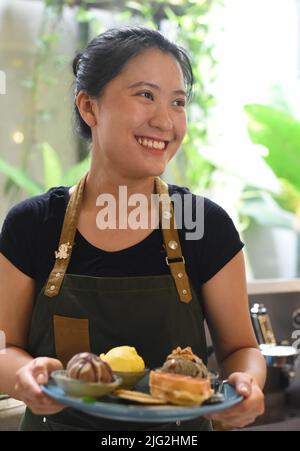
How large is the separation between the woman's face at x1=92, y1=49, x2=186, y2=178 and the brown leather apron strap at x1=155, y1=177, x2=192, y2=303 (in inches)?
4.3

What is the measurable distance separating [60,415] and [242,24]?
7.59 ft

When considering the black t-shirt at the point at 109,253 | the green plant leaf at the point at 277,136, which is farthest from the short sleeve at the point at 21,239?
the green plant leaf at the point at 277,136

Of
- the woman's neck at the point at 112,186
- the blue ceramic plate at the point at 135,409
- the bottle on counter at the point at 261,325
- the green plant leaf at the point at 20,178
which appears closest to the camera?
the blue ceramic plate at the point at 135,409

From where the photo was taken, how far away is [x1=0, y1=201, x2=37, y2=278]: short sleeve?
1356 mm

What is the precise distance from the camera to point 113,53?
4.38 ft

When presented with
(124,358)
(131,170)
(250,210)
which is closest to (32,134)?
(250,210)

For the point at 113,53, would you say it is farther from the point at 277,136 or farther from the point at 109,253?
the point at 277,136

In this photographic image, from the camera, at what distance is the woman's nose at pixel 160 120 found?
1.27 metres

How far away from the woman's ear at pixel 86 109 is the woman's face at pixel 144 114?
0.06 m

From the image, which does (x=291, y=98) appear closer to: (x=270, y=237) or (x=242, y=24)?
(x=242, y=24)

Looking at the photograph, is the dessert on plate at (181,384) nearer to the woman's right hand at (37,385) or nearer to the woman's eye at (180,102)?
the woman's right hand at (37,385)

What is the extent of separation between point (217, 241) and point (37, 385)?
47 centimetres

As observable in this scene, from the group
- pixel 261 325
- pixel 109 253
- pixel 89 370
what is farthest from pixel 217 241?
pixel 261 325
